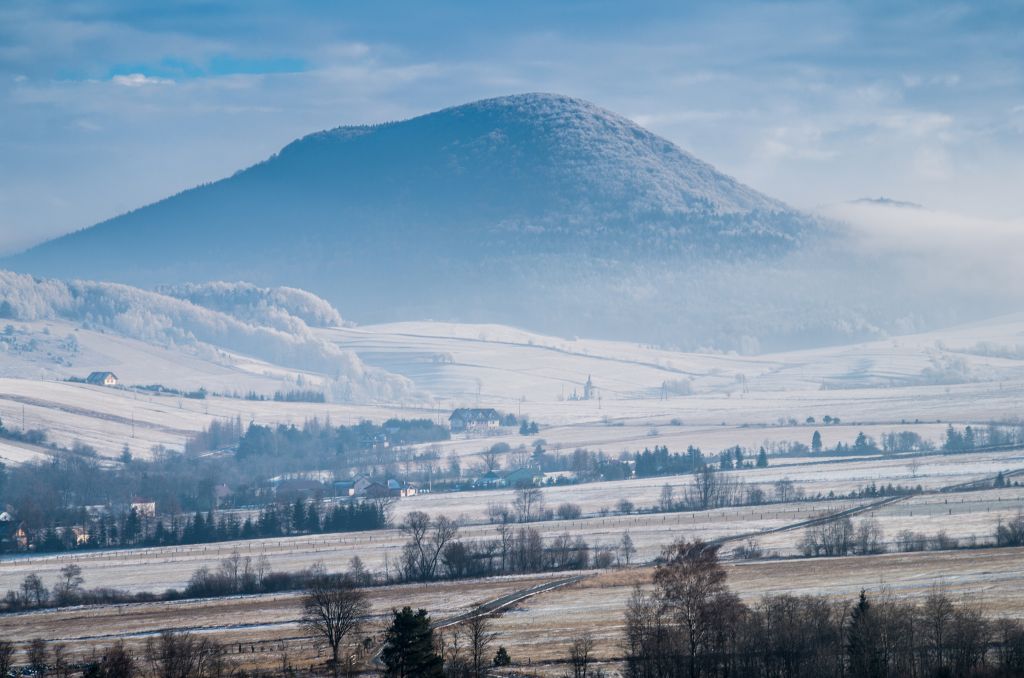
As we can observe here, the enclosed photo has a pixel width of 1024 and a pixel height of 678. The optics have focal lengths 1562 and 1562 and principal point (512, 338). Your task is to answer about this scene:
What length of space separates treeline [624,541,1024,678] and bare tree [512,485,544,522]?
4834cm

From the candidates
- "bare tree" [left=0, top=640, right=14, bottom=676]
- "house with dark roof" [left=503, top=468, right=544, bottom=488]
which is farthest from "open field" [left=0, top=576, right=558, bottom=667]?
"house with dark roof" [left=503, top=468, right=544, bottom=488]

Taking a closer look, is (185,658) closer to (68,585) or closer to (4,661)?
(4,661)

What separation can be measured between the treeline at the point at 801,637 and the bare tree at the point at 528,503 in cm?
4834

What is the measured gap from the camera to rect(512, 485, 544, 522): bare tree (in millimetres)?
96562

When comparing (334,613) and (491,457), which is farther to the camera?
(491,457)

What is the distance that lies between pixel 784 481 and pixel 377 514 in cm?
2710

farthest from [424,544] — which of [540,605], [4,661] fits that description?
[4,661]

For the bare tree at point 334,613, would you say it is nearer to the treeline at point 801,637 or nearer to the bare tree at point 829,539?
the treeline at point 801,637

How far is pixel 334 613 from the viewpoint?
168 feet

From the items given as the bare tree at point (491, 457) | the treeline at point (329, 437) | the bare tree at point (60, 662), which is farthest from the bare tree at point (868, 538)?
the treeline at point (329, 437)

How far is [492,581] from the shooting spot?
67312mm

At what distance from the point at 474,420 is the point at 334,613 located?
125 metres

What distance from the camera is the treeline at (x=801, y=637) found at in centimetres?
3994

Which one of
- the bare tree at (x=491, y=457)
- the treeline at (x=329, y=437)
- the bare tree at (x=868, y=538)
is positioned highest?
the treeline at (x=329, y=437)
